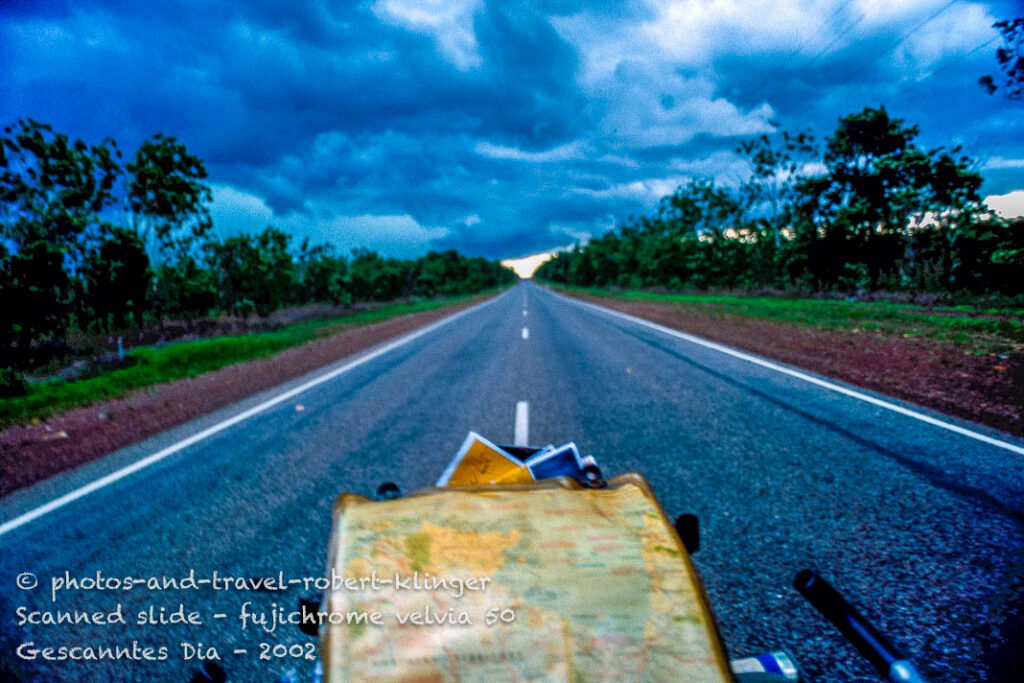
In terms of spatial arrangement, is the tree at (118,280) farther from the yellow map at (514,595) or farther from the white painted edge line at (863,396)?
the white painted edge line at (863,396)

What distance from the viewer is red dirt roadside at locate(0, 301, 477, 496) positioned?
4895mm

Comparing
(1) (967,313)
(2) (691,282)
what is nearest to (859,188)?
(1) (967,313)

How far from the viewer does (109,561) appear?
292 centimetres

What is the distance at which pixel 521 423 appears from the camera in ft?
17.6

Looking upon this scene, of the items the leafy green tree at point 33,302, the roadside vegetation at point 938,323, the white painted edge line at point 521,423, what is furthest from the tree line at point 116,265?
the roadside vegetation at point 938,323

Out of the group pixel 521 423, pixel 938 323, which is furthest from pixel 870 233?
pixel 521 423

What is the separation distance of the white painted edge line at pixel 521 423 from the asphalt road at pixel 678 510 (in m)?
0.11

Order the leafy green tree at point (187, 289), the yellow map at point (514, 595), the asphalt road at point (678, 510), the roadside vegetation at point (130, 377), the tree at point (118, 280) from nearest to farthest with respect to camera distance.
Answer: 1. the yellow map at point (514, 595)
2. the asphalt road at point (678, 510)
3. the roadside vegetation at point (130, 377)
4. the tree at point (118, 280)
5. the leafy green tree at point (187, 289)

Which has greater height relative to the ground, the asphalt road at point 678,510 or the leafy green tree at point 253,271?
the leafy green tree at point 253,271

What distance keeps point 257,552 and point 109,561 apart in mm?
989

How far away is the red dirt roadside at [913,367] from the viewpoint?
5.29m

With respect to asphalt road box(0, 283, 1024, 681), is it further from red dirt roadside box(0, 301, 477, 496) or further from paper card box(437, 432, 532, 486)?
paper card box(437, 432, 532, 486)

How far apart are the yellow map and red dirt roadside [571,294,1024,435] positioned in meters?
5.78

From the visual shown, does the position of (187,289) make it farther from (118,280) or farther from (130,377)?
(130,377)
